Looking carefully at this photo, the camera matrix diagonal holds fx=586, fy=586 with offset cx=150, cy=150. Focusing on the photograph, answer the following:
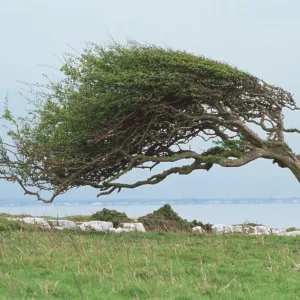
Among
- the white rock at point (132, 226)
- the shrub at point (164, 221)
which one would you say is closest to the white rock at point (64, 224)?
the white rock at point (132, 226)

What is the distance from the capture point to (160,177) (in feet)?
88.1

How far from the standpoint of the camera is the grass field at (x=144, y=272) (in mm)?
11773

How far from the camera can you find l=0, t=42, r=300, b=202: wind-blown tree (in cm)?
2389

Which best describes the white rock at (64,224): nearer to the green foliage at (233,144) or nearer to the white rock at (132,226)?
the white rock at (132,226)

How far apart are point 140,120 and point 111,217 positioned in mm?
8818

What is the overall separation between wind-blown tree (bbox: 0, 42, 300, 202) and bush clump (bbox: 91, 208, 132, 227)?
5304 mm

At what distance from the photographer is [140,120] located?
25.7 meters

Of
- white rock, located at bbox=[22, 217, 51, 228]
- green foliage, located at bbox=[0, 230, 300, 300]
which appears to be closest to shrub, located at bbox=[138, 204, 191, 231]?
white rock, located at bbox=[22, 217, 51, 228]

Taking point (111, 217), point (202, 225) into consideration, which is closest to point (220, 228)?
point (202, 225)

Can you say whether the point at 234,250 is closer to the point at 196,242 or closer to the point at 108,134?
the point at 196,242

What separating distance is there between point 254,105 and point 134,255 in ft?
41.1

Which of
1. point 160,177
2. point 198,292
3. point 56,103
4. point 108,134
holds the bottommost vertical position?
point 198,292

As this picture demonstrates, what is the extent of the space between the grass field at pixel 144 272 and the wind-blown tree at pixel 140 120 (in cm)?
617

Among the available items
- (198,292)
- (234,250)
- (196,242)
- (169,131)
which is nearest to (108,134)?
(169,131)
